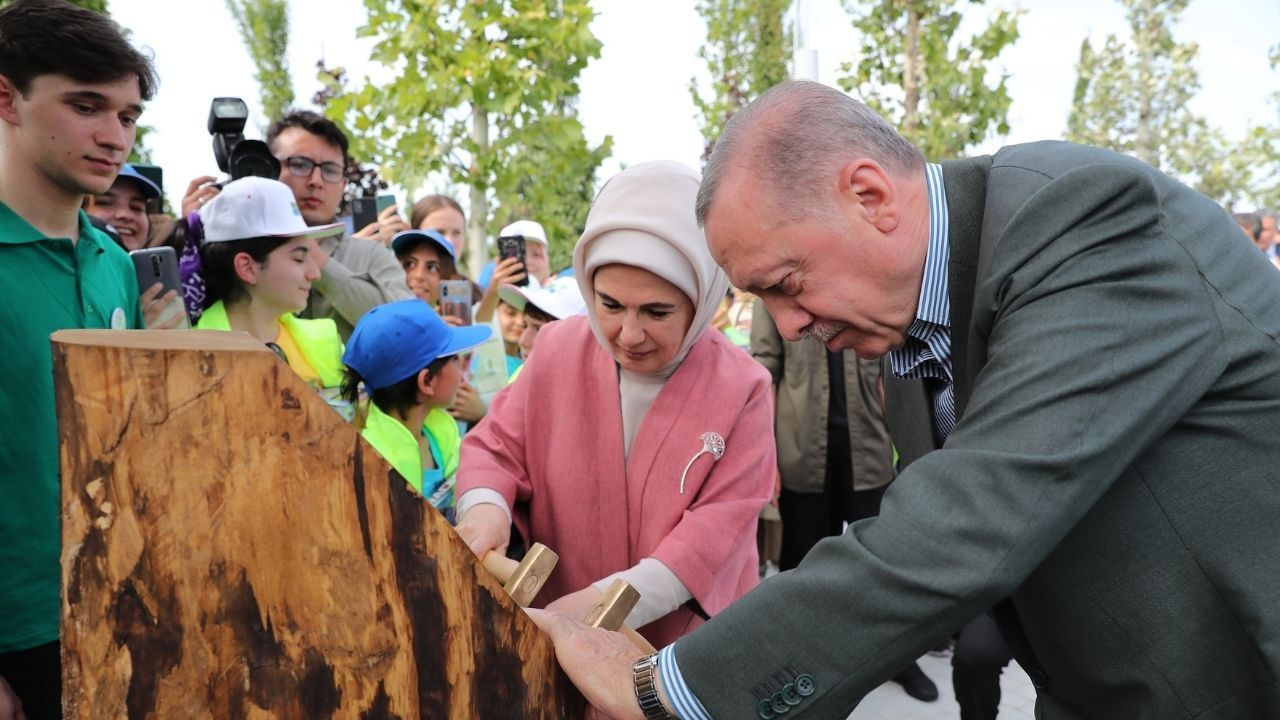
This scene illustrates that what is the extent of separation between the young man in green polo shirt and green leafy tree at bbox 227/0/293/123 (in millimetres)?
26572

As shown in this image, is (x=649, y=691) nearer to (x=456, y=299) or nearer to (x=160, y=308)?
(x=160, y=308)

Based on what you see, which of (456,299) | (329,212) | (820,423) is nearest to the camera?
(329,212)

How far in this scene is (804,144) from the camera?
4.54 feet

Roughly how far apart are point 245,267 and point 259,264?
5 cm

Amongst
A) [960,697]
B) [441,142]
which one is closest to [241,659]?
[960,697]

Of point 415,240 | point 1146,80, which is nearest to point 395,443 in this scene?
point 415,240

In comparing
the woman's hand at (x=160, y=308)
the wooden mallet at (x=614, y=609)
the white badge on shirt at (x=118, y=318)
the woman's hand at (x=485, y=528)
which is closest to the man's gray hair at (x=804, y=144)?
the wooden mallet at (x=614, y=609)

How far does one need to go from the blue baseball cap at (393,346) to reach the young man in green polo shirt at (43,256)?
779 mm

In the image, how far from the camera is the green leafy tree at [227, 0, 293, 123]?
87.8ft

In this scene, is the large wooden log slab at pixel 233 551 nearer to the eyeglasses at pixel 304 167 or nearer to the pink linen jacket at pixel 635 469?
the pink linen jacket at pixel 635 469

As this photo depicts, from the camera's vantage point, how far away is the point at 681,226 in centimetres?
208

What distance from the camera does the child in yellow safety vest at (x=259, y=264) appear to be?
3.22 metres

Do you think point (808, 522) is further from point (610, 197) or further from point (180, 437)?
point (180, 437)

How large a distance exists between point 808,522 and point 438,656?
3.88 meters
